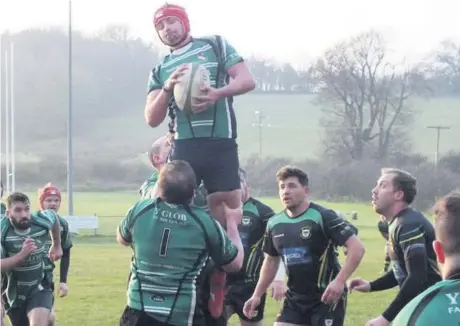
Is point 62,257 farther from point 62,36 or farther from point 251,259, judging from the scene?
point 62,36

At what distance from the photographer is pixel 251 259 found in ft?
33.4

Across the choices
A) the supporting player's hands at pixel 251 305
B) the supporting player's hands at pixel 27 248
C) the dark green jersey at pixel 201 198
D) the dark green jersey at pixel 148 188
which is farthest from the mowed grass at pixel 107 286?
the dark green jersey at pixel 201 198

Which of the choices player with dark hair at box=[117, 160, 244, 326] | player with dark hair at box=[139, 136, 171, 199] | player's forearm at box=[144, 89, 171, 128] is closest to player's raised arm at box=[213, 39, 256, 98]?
player's forearm at box=[144, 89, 171, 128]

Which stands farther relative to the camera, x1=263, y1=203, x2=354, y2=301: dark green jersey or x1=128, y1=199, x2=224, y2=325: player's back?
x1=263, y1=203, x2=354, y2=301: dark green jersey

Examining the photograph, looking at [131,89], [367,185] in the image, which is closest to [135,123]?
[131,89]

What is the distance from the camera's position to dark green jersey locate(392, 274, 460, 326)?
330 centimetres

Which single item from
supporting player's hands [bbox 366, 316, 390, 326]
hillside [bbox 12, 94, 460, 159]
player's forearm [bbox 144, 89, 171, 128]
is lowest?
hillside [bbox 12, 94, 460, 159]

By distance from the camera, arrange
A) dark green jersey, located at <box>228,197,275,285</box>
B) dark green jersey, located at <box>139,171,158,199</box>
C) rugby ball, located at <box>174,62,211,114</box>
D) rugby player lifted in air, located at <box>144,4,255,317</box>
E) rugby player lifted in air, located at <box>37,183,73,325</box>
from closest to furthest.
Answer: rugby ball, located at <box>174,62,211,114</box>
rugby player lifted in air, located at <box>144,4,255,317</box>
dark green jersey, located at <box>139,171,158,199</box>
dark green jersey, located at <box>228,197,275,285</box>
rugby player lifted in air, located at <box>37,183,73,325</box>

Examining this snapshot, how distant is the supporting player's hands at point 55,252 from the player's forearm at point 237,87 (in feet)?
16.4

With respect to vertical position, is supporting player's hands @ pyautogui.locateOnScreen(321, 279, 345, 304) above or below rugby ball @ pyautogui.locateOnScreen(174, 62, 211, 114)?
below

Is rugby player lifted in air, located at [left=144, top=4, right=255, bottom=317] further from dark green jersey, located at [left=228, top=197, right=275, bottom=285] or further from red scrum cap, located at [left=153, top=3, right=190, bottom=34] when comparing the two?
dark green jersey, located at [left=228, top=197, right=275, bottom=285]

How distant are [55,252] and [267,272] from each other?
9.40ft

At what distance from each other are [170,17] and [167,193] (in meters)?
1.10

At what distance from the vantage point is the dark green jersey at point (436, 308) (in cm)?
330
